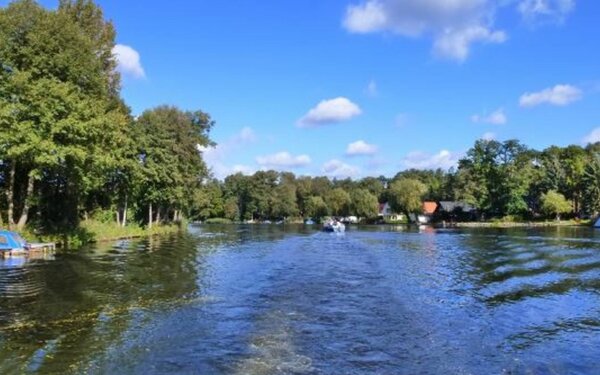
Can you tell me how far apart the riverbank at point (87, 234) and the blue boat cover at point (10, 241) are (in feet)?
14.5

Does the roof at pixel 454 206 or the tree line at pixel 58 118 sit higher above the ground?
the tree line at pixel 58 118

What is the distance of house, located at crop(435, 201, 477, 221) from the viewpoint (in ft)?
441

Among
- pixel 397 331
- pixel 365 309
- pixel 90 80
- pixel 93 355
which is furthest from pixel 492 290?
pixel 90 80

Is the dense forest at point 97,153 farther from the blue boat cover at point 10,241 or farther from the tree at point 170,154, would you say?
the blue boat cover at point 10,241

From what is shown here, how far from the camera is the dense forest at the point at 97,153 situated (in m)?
38.5

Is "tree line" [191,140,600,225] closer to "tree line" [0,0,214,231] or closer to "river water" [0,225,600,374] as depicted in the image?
"tree line" [0,0,214,231]

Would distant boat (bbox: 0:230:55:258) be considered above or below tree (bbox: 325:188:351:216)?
below

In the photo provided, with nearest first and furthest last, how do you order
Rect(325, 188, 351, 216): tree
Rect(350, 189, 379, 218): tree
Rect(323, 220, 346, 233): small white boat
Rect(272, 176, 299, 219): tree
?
Rect(323, 220, 346, 233): small white boat < Rect(350, 189, 379, 218): tree < Rect(325, 188, 351, 216): tree < Rect(272, 176, 299, 219): tree

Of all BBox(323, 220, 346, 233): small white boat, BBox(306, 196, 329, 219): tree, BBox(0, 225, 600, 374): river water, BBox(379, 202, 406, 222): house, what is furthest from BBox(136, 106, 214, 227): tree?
BBox(306, 196, 329, 219): tree

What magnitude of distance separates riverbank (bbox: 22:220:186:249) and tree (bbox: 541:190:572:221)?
82202 millimetres

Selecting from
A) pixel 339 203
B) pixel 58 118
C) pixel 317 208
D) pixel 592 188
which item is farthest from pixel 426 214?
pixel 58 118

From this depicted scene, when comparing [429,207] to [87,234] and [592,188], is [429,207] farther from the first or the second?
[87,234]

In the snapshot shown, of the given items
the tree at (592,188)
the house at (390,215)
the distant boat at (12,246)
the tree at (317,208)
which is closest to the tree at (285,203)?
the tree at (317,208)

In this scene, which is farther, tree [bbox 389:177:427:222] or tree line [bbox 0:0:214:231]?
tree [bbox 389:177:427:222]
